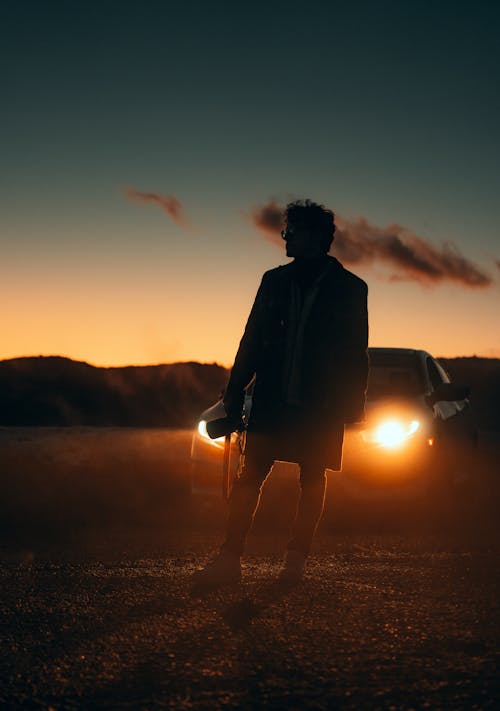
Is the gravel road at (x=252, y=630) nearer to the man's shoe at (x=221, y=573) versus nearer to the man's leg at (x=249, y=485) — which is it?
the man's shoe at (x=221, y=573)

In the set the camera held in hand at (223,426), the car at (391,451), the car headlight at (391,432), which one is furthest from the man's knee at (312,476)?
the car headlight at (391,432)

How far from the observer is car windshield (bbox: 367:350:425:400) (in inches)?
310

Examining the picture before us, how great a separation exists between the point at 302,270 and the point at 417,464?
271 cm

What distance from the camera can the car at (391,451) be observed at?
6762 mm

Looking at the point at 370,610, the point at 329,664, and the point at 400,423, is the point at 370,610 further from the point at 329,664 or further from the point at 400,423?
the point at 400,423

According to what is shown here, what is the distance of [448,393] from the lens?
7348 millimetres

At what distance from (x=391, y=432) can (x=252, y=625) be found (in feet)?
11.4

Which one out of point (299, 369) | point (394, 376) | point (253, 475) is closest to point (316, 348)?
point (299, 369)

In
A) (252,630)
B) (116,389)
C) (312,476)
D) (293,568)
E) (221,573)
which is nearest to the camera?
(252,630)

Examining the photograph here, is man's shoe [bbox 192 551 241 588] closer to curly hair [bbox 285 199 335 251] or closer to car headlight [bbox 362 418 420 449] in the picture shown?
curly hair [bbox 285 199 335 251]

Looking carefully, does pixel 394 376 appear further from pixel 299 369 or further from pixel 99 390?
pixel 99 390

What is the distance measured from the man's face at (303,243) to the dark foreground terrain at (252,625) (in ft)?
5.80

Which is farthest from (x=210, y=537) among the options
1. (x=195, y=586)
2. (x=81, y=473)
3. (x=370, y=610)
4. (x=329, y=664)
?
(x=81, y=473)

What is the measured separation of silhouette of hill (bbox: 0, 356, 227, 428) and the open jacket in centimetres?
6069
